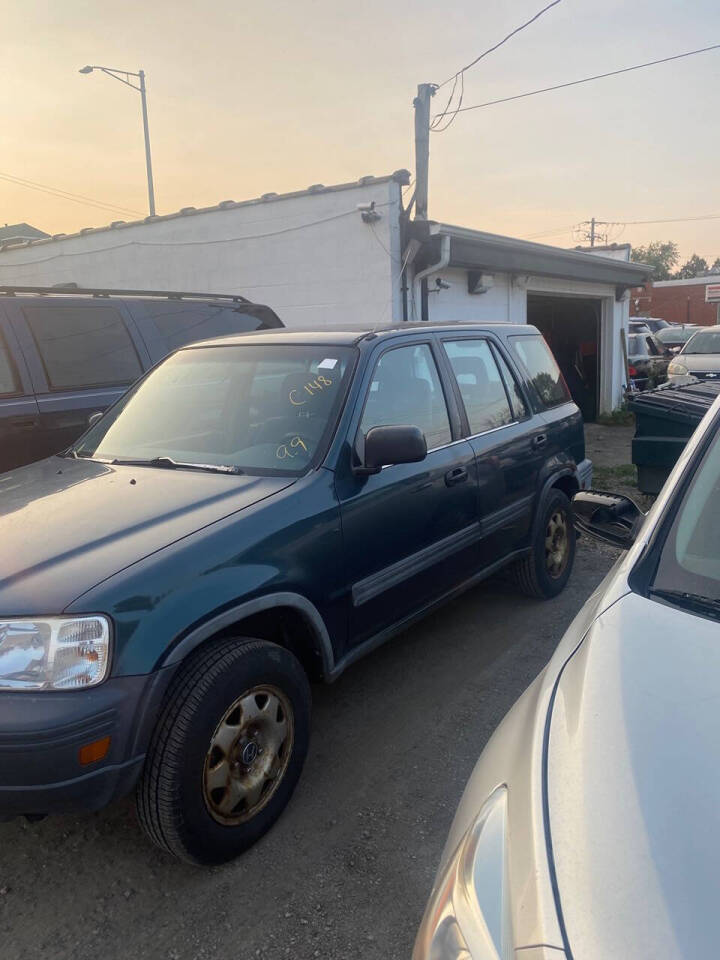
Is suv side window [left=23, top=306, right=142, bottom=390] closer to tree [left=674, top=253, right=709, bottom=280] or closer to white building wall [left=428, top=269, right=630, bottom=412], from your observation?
white building wall [left=428, top=269, right=630, bottom=412]

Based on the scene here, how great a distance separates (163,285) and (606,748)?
12465mm

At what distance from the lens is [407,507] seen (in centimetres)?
348

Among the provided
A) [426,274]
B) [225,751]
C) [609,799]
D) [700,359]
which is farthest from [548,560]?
[700,359]

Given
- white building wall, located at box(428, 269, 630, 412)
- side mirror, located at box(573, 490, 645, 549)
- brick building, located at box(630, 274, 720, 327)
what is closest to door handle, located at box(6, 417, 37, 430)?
side mirror, located at box(573, 490, 645, 549)

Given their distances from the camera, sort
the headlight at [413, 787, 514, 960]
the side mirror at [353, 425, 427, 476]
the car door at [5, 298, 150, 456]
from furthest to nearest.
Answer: the car door at [5, 298, 150, 456] → the side mirror at [353, 425, 427, 476] → the headlight at [413, 787, 514, 960]

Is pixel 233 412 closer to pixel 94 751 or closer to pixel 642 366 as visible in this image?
pixel 94 751

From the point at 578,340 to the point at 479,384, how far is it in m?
11.7

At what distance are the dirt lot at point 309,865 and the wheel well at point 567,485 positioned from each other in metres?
1.72

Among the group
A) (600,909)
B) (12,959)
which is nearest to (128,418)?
(12,959)

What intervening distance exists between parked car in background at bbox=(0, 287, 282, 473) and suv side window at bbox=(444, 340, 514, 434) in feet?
8.59

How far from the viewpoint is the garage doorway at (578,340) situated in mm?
15086

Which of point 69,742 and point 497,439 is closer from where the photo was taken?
point 69,742

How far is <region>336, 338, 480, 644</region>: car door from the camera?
10.5ft

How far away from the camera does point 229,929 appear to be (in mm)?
2385
